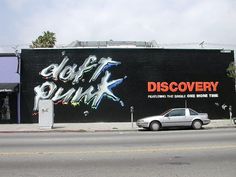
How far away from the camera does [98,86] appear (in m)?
36.2

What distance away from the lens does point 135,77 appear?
120 ft

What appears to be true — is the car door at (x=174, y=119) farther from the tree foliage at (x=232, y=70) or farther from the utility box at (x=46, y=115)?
the tree foliage at (x=232, y=70)

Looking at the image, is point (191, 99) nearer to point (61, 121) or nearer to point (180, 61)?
point (180, 61)

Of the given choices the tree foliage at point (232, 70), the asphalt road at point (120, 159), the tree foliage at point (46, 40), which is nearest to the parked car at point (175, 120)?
the tree foliage at point (232, 70)

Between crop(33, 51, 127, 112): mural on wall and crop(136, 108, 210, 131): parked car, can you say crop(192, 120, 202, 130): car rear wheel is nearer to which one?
crop(136, 108, 210, 131): parked car

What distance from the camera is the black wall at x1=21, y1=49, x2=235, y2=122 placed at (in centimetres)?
3584

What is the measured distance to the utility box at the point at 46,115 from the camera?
30266mm

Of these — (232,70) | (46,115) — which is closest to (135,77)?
(232,70)

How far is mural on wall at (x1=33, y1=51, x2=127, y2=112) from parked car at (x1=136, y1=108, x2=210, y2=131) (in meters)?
8.93

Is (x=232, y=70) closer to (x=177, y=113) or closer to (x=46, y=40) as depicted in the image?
(x=177, y=113)

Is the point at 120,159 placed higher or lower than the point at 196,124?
lower

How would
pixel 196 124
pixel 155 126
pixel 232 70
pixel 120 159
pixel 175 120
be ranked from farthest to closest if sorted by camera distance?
pixel 232 70 < pixel 196 124 < pixel 175 120 < pixel 155 126 < pixel 120 159

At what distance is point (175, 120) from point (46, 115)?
8077 millimetres

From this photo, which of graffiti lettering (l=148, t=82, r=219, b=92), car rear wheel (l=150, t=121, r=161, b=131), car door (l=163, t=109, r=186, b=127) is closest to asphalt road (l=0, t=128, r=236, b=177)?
car rear wheel (l=150, t=121, r=161, b=131)
